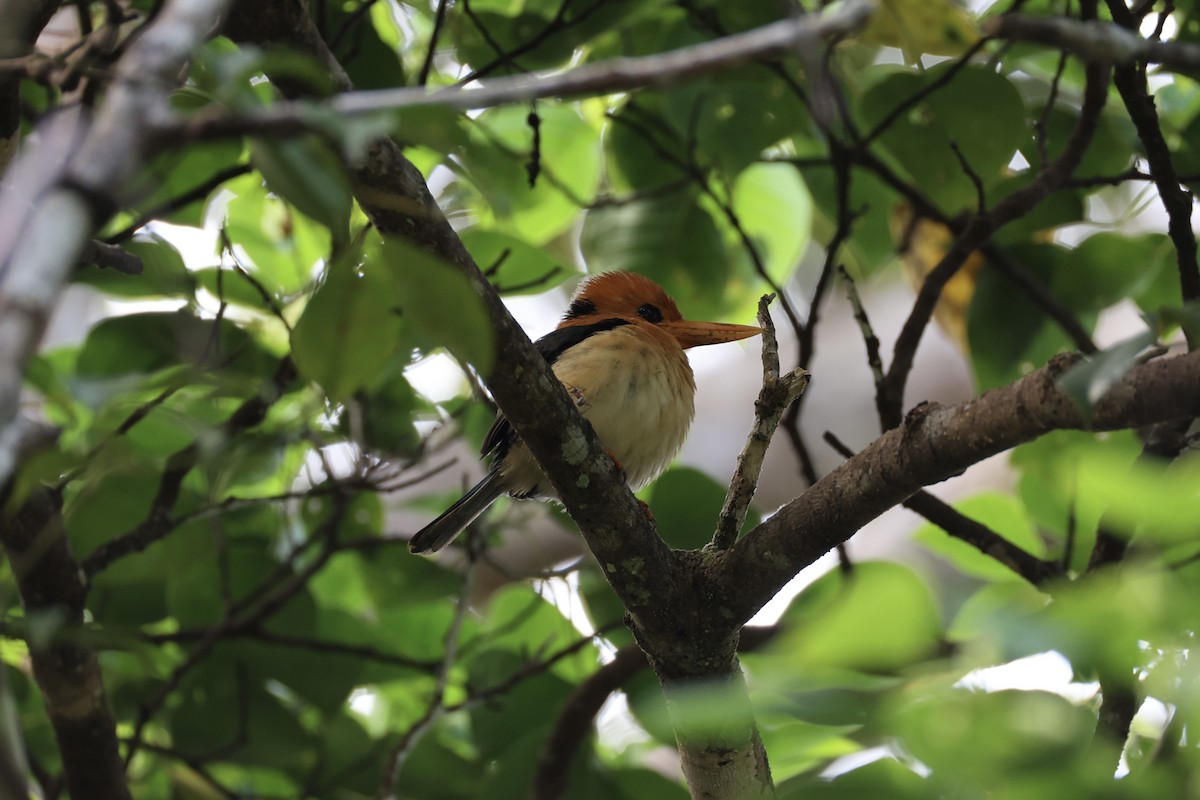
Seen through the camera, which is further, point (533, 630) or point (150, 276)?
point (533, 630)

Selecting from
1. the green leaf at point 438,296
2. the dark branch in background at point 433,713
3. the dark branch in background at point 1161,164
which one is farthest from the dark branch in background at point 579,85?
the dark branch in background at point 433,713

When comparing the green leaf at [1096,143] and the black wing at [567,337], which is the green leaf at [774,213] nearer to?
the black wing at [567,337]

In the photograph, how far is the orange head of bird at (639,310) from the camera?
3916 mm

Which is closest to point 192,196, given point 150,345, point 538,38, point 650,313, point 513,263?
point 150,345

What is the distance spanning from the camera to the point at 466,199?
3523 mm

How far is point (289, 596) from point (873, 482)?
1832 millimetres

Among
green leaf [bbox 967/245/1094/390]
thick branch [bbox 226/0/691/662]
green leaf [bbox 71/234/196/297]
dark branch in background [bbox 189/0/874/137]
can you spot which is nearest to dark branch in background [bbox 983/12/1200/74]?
dark branch in background [bbox 189/0/874/137]

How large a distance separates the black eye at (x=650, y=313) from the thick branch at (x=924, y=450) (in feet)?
6.69

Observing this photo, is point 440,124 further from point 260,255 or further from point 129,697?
point 129,697

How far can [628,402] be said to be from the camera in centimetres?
356

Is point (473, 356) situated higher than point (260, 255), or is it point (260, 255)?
point (260, 255)

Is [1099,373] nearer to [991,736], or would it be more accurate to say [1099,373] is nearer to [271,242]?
[991,736]


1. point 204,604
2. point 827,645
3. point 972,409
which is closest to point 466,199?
point 204,604

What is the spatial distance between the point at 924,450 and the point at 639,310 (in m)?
2.40
